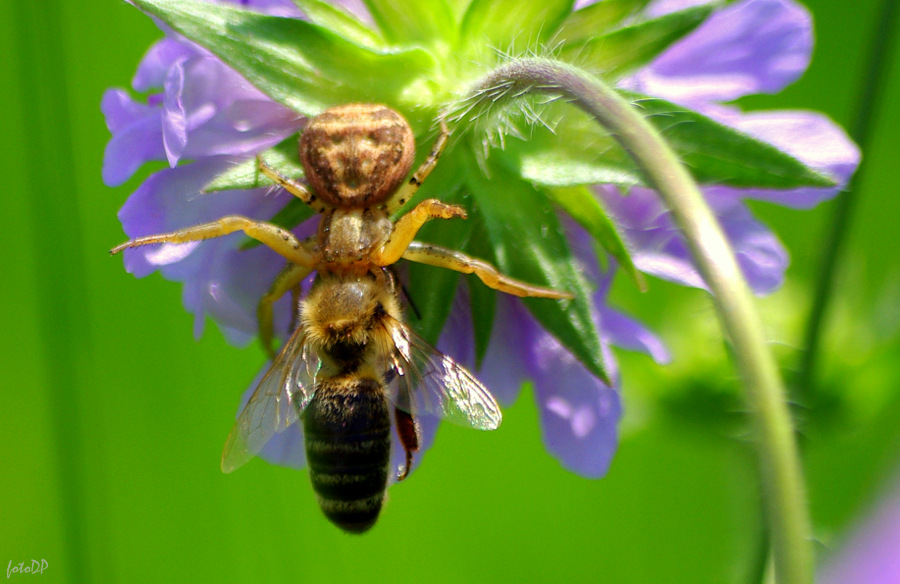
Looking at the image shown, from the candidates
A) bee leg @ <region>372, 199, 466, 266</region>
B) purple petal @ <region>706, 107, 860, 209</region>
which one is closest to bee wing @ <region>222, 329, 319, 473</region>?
bee leg @ <region>372, 199, 466, 266</region>

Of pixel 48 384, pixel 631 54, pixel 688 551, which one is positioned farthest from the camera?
pixel 688 551

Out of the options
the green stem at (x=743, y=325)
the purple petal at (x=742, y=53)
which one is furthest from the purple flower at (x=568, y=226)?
the green stem at (x=743, y=325)

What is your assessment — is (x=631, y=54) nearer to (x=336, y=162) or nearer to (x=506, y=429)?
(x=336, y=162)

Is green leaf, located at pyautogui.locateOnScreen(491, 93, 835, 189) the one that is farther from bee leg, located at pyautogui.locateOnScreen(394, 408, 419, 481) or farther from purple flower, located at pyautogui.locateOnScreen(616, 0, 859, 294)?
bee leg, located at pyautogui.locateOnScreen(394, 408, 419, 481)

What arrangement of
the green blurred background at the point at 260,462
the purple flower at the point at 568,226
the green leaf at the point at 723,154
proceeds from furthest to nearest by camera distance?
1. the green blurred background at the point at 260,462
2. the purple flower at the point at 568,226
3. the green leaf at the point at 723,154

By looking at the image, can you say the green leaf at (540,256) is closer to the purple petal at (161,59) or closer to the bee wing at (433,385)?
the bee wing at (433,385)

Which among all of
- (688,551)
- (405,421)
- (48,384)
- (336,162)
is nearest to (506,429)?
(688,551)

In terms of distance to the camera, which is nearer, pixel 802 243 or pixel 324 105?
pixel 324 105

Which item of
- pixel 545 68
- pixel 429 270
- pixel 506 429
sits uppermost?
pixel 545 68
